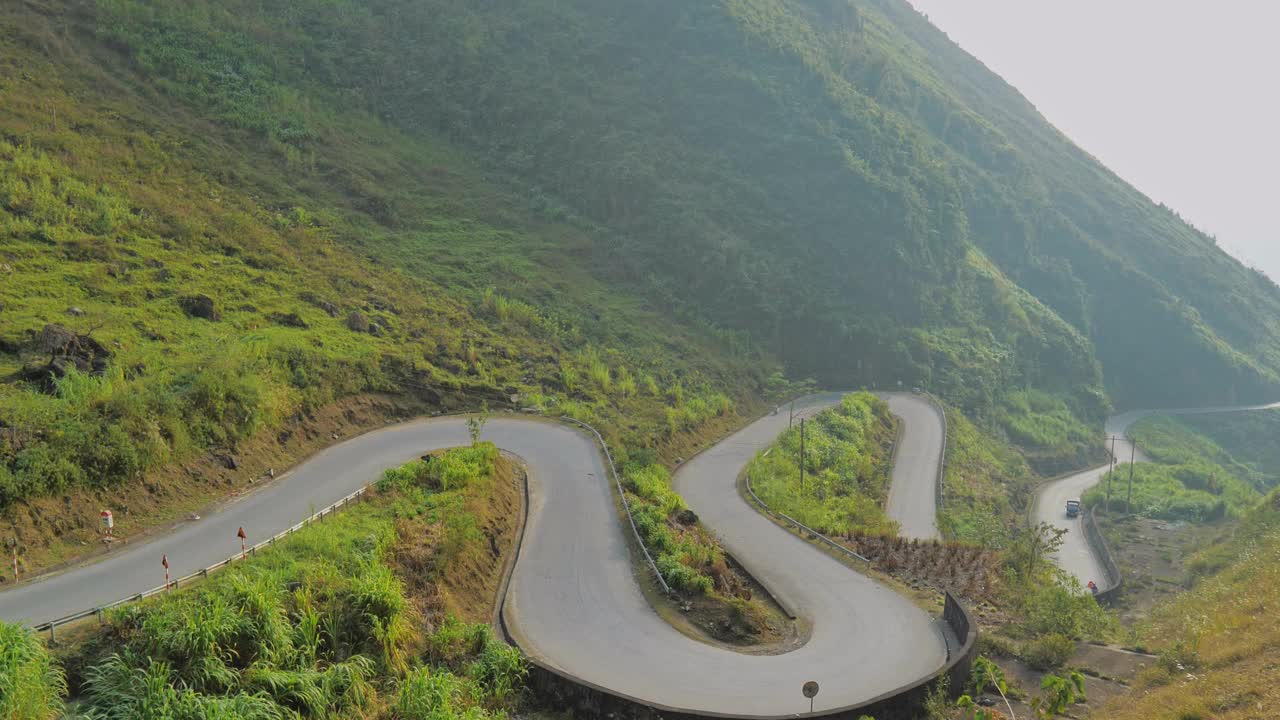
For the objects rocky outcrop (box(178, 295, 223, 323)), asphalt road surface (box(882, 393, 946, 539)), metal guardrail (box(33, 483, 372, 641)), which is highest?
asphalt road surface (box(882, 393, 946, 539))

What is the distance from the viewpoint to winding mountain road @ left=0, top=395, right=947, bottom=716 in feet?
43.1

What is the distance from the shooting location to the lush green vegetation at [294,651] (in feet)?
30.2

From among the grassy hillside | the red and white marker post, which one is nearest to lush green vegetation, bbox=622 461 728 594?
the grassy hillside

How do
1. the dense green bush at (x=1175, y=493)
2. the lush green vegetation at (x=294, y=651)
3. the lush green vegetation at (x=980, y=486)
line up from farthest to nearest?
the dense green bush at (x=1175, y=493) < the lush green vegetation at (x=980, y=486) < the lush green vegetation at (x=294, y=651)

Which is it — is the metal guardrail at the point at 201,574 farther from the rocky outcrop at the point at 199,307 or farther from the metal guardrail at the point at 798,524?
the metal guardrail at the point at 798,524

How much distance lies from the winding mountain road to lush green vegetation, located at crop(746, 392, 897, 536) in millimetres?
3890

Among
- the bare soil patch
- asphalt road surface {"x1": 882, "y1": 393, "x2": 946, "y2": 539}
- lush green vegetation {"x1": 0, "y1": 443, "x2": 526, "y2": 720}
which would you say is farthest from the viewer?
asphalt road surface {"x1": 882, "y1": 393, "x2": 946, "y2": 539}

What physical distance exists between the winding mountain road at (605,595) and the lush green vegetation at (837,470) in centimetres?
389

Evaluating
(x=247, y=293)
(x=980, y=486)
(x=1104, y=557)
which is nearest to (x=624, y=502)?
(x=247, y=293)

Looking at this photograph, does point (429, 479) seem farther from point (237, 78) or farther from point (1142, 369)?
point (1142, 369)

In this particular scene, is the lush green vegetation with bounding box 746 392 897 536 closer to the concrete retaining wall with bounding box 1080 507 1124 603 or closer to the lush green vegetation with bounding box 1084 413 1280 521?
the concrete retaining wall with bounding box 1080 507 1124 603

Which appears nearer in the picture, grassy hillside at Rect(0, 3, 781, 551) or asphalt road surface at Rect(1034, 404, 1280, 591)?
grassy hillside at Rect(0, 3, 781, 551)

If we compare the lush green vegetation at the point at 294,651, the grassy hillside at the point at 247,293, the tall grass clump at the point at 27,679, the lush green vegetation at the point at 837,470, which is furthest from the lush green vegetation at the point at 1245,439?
the tall grass clump at the point at 27,679

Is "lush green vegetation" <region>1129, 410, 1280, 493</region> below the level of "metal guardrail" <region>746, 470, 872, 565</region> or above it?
above
